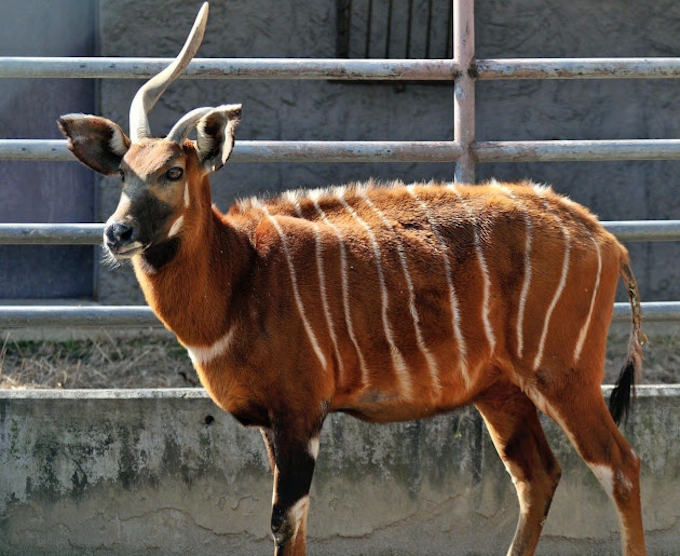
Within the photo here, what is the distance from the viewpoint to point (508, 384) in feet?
16.2

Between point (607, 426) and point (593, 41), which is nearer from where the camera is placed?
point (607, 426)

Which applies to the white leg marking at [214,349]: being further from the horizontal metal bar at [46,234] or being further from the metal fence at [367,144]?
the horizontal metal bar at [46,234]

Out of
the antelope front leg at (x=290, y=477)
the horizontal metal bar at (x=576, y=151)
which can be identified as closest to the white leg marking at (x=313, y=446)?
the antelope front leg at (x=290, y=477)

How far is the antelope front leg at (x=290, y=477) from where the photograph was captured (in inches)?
173

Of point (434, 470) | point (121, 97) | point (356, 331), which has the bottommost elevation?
point (434, 470)

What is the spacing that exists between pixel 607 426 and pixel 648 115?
3.61 meters

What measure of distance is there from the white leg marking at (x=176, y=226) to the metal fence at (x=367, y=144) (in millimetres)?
914

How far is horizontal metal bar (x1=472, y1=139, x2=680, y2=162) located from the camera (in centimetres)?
545

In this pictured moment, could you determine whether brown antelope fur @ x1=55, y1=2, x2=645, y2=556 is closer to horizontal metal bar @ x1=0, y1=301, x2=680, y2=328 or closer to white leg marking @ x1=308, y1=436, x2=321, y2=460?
white leg marking @ x1=308, y1=436, x2=321, y2=460

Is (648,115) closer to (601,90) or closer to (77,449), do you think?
(601,90)

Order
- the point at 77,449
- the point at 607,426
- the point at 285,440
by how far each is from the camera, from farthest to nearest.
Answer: the point at 77,449 → the point at 607,426 → the point at 285,440

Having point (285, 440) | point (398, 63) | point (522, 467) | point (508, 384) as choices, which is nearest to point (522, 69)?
point (398, 63)

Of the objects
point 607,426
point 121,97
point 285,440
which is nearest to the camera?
point 285,440

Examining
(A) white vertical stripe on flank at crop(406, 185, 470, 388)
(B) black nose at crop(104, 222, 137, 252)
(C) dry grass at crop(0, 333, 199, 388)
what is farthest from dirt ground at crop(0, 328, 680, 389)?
(B) black nose at crop(104, 222, 137, 252)
